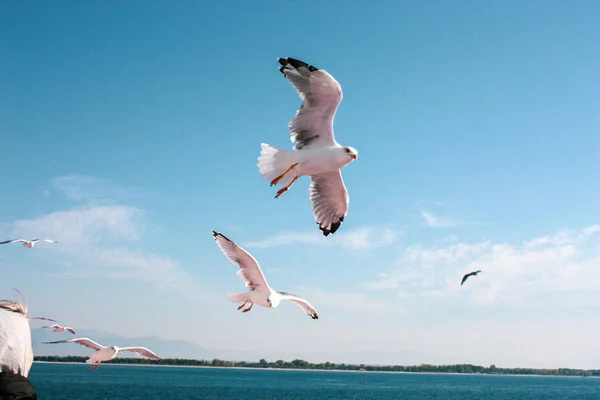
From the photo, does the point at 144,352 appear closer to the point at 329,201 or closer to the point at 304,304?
the point at 304,304

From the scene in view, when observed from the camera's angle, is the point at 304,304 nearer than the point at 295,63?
No

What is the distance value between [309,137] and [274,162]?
723 mm

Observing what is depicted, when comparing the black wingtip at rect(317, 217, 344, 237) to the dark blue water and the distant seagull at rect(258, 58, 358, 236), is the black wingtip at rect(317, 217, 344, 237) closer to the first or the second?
the distant seagull at rect(258, 58, 358, 236)

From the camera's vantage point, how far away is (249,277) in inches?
316

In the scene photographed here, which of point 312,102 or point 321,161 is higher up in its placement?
point 312,102

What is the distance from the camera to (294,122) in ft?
24.7

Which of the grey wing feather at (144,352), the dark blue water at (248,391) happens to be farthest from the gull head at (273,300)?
the dark blue water at (248,391)

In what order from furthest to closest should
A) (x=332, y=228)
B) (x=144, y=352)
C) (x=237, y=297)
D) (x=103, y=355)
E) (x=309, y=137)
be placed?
(x=103, y=355) < (x=144, y=352) < (x=332, y=228) < (x=237, y=297) < (x=309, y=137)

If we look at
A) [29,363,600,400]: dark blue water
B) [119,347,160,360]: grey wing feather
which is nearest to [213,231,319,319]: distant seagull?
[119,347,160,360]: grey wing feather

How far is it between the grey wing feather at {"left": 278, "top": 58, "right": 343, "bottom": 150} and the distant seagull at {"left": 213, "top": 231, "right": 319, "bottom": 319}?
1454 millimetres

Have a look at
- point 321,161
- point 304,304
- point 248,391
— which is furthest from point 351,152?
point 248,391

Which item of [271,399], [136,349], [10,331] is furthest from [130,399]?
[10,331]

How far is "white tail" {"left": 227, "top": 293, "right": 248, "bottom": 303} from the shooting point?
784 centimetres

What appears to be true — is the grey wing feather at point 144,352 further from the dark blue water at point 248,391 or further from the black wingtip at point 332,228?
the dark blue water at point 248,391
